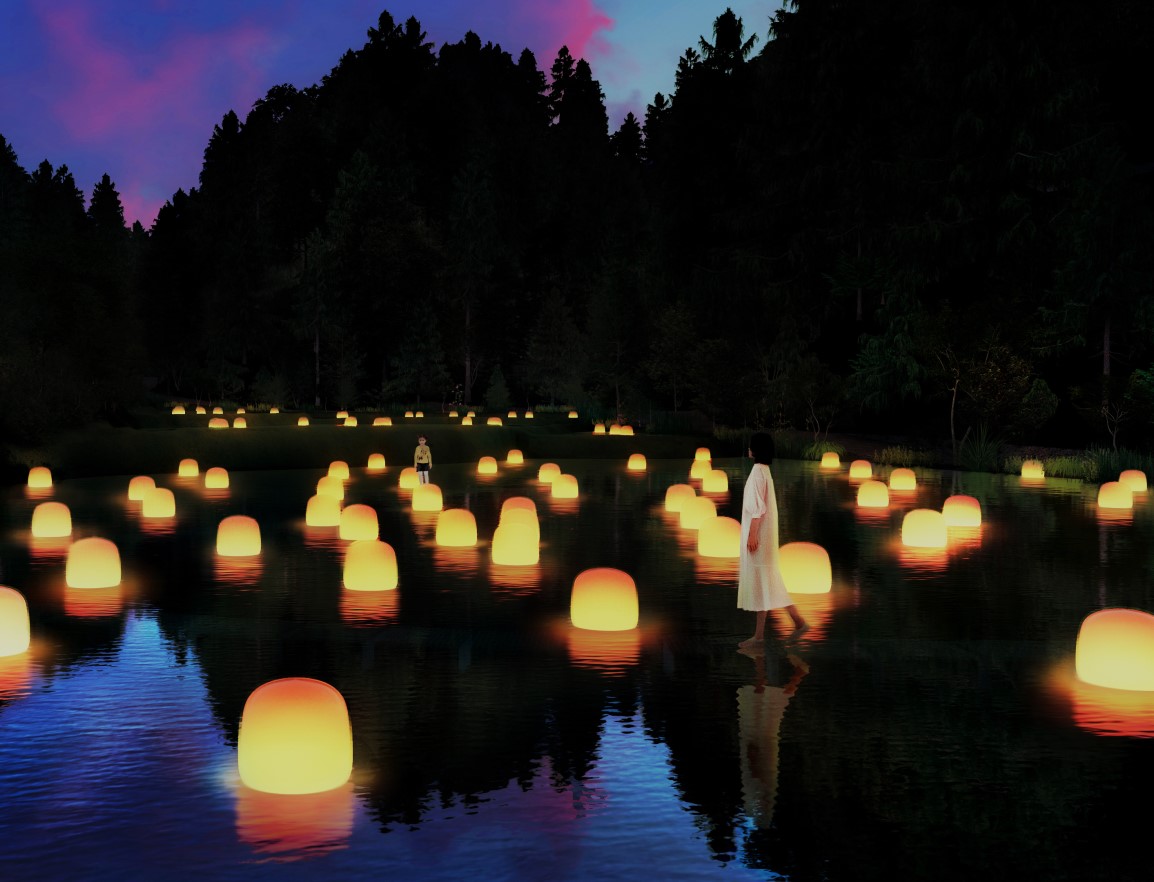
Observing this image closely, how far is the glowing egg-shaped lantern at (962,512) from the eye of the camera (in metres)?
24.4

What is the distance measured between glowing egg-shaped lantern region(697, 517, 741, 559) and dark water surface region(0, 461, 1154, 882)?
1.21 meters

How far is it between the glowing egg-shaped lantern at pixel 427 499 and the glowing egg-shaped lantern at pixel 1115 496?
46.1ft

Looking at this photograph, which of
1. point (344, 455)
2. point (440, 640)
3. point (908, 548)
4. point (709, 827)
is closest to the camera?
point (709, 827)

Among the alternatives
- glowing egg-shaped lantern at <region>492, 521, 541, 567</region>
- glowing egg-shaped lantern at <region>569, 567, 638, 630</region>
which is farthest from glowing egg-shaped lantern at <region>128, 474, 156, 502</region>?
glowing egg-shaped lantern at <region>569, 567, 638, 630</region>

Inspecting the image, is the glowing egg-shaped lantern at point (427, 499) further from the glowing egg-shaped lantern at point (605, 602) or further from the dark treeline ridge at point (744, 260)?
the dark treeline ridge at point (744, 260)

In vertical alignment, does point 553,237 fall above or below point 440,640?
above

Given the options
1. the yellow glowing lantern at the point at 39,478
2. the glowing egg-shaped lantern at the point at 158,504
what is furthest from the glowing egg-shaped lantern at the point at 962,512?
the yellow glowing lantern at the point at 39,478

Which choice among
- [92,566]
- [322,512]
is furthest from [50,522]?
[92,566]

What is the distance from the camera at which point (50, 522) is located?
22.8 metres

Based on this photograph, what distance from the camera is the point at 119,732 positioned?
367 inches

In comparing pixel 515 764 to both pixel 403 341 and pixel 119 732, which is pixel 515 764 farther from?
pixel 403 341

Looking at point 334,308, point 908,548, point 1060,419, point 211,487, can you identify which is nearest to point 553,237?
point 334,308

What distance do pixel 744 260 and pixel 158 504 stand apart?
47372mm

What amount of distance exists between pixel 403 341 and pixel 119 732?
2772 inches
